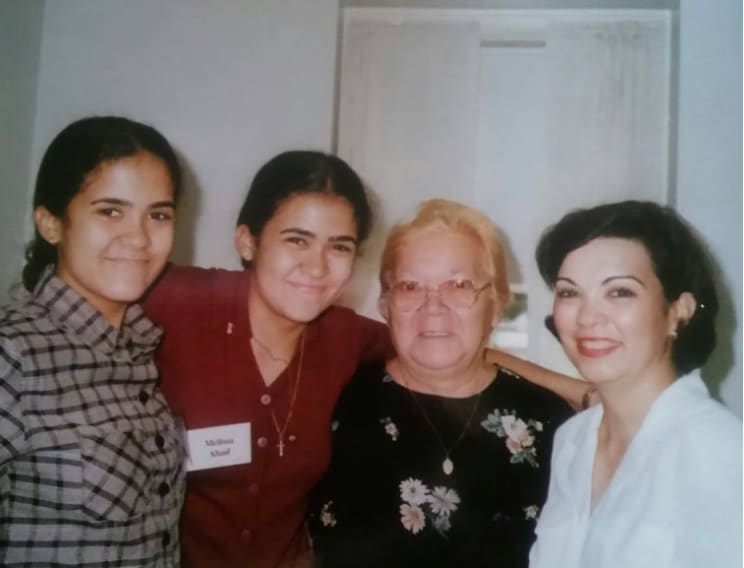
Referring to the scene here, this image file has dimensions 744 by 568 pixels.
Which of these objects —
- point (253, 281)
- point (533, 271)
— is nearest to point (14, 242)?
point (253, 281)

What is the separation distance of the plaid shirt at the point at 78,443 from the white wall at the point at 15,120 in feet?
0.70

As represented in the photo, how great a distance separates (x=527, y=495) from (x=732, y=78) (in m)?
0.74

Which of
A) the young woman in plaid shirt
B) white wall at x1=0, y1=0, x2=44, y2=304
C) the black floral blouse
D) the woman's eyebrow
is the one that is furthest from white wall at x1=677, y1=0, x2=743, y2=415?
white wall at x1=0, y1=0, x2=44, y2=304

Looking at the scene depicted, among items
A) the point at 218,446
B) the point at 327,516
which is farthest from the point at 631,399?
the point at 218,446

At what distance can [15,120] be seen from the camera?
100cm

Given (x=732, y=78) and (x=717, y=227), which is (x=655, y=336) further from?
(x=732, y=78)

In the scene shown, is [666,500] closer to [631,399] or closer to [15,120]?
[631,399]

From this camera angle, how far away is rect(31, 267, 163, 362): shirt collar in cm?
79

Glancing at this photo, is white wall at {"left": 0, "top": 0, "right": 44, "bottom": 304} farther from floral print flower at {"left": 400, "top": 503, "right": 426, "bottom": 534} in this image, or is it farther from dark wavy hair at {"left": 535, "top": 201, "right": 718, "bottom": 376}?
dark wavy hair at {"left": 535, "top": 201, "right": 718, "bottom": 376}

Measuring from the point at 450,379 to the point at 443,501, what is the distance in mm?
205

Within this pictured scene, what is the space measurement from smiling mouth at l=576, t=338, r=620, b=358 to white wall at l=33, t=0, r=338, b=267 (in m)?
0.59

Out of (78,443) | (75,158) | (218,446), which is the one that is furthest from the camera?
(218,446)

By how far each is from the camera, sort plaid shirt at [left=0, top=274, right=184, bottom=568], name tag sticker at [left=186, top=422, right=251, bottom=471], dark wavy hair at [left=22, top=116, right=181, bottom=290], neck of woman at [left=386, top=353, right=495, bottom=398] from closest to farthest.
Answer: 1. plaid shirt at [left=0, top=274, right=184, bottom=568]
2. dark wavy hair at [left=22, top=116, right=181, bottom=290]
3. name tag sticker at [left=186, top=422, right=251, bottom=471]
4. neck of woman at [left=386, top=353, right=495, bottom=398]

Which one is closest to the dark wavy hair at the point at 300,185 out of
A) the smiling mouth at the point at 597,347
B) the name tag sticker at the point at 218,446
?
the name tag sticker at the point at 218,446
